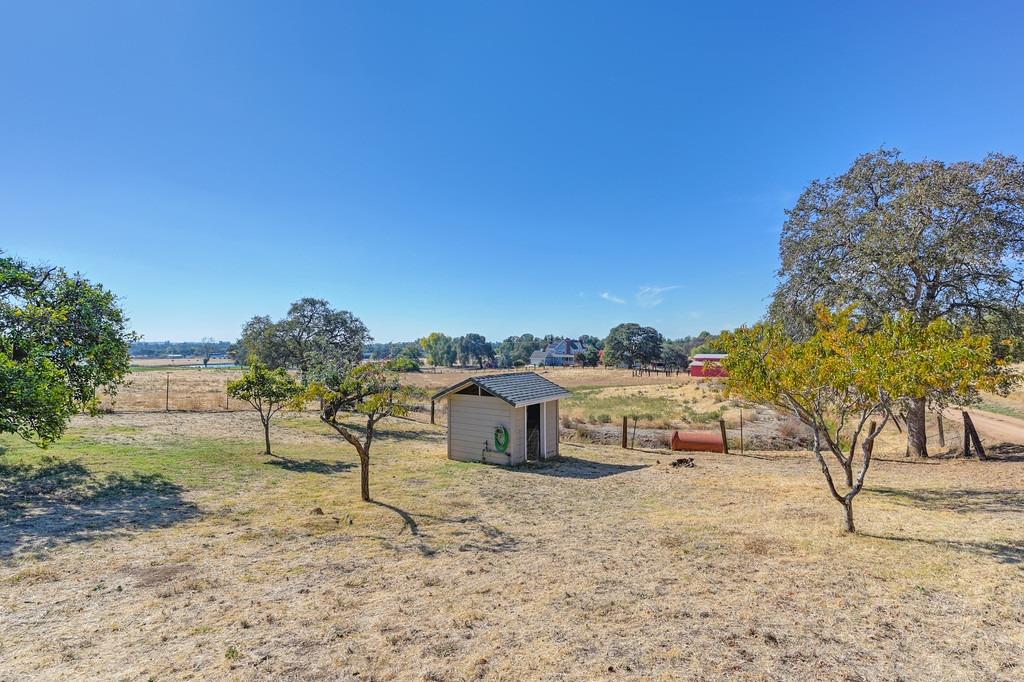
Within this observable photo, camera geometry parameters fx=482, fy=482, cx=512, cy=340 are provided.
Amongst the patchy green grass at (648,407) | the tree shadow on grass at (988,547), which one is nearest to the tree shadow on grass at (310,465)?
the tree shadow on grass at (988,547)

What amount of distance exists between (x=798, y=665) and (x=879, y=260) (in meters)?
15.8

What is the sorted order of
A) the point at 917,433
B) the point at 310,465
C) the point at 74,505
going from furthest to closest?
the point at 917,433
the point at 310,465
the point at 74,505

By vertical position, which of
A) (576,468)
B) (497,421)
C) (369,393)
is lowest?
(576,468)

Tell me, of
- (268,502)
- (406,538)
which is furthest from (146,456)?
(406,538)

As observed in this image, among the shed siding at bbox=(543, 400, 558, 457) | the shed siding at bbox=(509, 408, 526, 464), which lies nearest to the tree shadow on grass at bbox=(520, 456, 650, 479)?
the shed siding at bbox=(509, 408, 526, 464)

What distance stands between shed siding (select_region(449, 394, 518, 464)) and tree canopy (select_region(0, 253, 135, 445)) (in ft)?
33.3

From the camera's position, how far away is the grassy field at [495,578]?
4.97 metres

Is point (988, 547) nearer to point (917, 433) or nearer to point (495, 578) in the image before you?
point (495, 578)

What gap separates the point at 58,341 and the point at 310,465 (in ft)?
24.2

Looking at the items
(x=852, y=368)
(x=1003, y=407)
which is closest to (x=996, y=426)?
(x=1003, y=407)

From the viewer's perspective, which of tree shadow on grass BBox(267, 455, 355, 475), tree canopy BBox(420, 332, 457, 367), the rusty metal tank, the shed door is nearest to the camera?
tree shadow on grass BBox(267, 455, 355, 475)

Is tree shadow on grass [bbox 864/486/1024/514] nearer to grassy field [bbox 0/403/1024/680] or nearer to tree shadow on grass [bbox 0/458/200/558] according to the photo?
grassy field [bbox 0/403/1024/680]

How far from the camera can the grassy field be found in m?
4.97

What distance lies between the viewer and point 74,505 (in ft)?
33.6
